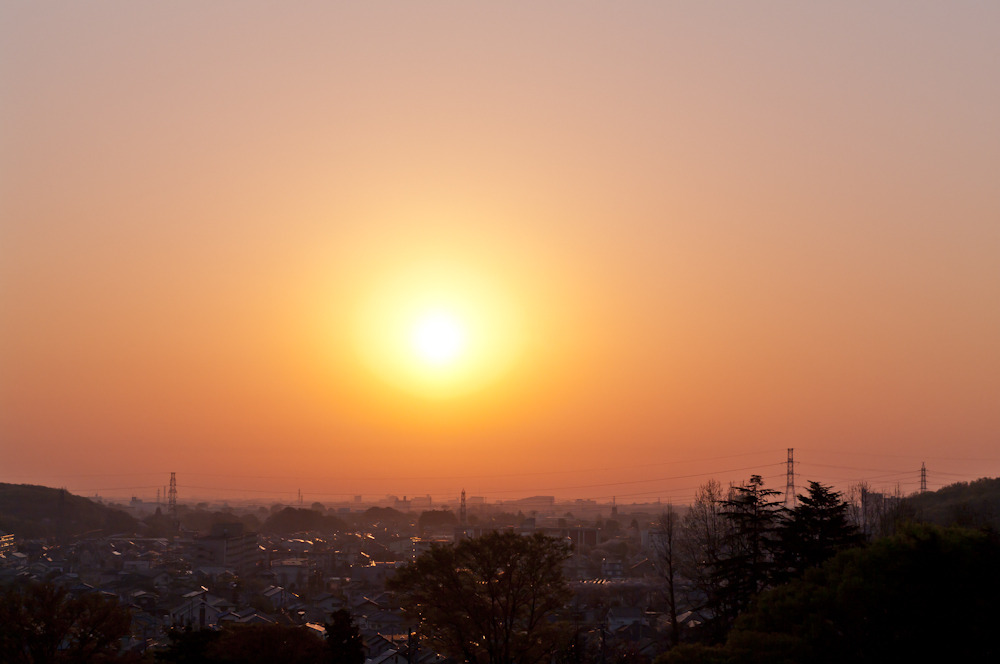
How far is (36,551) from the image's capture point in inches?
3226

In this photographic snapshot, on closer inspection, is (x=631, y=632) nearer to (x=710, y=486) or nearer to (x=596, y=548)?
(x=710, y=486)

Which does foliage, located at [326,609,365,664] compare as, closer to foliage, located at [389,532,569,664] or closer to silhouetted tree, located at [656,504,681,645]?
foliage, located at [389,532,569,664]

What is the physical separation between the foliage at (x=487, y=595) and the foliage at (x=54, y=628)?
9.15 metres

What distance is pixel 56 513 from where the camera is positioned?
11650cm

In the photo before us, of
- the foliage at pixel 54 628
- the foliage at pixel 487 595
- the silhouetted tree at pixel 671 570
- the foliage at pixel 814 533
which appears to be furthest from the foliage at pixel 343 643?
the foliage at pixel 814 533

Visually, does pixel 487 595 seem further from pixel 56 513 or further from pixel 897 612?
pixel 56 513

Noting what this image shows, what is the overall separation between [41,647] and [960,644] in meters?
25.6

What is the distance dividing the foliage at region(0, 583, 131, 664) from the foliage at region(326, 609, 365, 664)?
6721mm

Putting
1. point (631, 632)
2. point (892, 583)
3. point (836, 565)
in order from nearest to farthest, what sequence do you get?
point (892, 583) → point (836, 565) → point (631, 632)

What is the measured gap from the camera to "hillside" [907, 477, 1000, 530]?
67.0 m

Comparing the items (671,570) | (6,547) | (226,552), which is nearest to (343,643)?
(671,570)

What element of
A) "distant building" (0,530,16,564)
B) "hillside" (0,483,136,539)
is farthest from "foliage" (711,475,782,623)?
"hillside" (0,483,136,539)

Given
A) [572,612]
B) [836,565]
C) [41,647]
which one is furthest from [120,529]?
[836,565]

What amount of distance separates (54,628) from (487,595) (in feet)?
44.5
